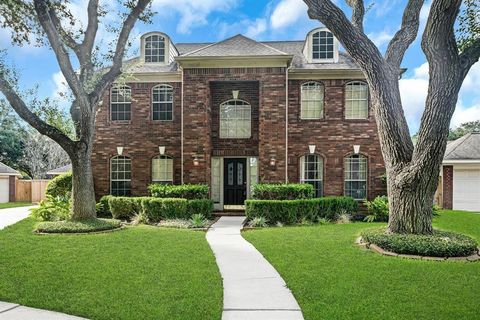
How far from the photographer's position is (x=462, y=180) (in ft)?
63.8

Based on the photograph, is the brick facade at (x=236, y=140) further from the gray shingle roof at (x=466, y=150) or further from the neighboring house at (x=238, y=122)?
the gray shingle roof at (x=466, y=150)

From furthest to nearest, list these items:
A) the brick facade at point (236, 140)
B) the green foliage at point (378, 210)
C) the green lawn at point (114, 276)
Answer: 1. the brick facade at point (236, 140)
2. the green foliage at point (378, 210)
3. the green lawn at point (114, 276)

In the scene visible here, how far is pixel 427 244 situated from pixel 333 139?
8473mm

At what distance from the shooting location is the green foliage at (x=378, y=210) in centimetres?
1446

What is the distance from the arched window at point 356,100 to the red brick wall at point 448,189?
687 cm

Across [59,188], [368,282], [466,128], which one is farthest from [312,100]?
[466,128]

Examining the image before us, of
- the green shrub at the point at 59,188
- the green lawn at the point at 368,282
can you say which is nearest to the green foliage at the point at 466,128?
the green lawn at the point at 368,282

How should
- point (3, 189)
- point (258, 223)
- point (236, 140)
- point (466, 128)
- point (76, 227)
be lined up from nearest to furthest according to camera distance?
point (76, 227)
point (258, 223)
point (236, 140)
point (3, 189)
point (466, 128)

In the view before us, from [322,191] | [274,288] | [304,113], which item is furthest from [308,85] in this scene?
[274,288]

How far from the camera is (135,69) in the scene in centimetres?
1694

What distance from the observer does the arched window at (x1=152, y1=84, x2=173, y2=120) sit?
1672 cm

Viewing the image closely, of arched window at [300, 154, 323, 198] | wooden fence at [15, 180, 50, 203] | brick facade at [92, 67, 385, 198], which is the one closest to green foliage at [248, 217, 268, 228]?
brick facade at [92, 67, 385, 198]

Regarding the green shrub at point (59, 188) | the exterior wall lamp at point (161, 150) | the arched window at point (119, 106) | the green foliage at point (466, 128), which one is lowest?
the green shrub at point (59, 188)

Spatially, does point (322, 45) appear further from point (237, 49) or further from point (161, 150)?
point (161, 150)
